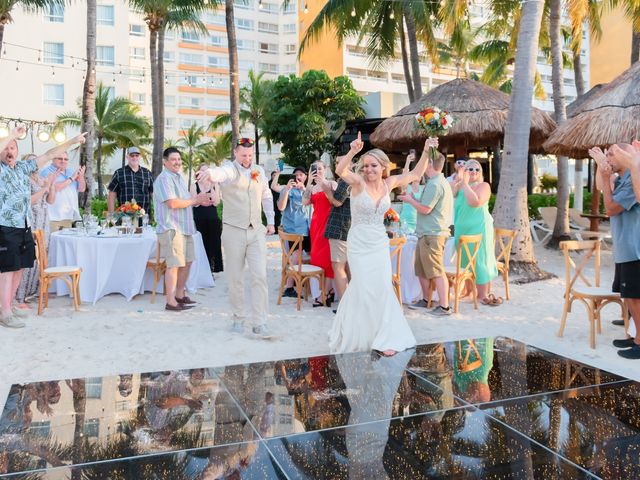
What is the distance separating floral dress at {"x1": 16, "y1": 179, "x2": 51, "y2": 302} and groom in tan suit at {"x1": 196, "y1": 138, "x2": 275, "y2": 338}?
295cm

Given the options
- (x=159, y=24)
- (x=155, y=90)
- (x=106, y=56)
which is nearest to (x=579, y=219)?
(x=155, y=90)

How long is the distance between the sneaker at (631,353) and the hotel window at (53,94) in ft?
128

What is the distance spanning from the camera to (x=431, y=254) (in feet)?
23.5

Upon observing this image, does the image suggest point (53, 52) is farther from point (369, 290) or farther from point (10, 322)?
point (369, 290)

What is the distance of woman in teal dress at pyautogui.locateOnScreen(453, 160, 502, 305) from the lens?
7371mm

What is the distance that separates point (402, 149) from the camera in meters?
16.4

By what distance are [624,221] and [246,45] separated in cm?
5482

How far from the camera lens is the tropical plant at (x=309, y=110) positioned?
27203 mm

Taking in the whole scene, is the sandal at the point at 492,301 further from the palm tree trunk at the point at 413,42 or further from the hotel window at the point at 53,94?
the hotel window at the point at 53,94

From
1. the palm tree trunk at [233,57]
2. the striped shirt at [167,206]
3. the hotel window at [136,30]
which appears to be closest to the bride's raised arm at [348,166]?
the striped shirt at [167,206]

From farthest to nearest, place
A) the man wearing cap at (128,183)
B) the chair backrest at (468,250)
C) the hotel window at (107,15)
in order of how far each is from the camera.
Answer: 1. the hotel window at (107,15)
2. the man wearing cap at (128,183)
3. the chair backrest at (468,250)

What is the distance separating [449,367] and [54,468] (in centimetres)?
296

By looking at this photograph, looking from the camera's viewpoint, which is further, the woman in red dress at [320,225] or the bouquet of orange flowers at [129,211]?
the bouquet of orange flowers at [129,211]

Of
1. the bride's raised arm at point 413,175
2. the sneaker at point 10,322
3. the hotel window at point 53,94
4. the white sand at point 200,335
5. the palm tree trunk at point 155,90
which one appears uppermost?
the hotel window at point 53,94
